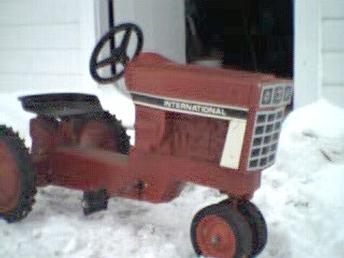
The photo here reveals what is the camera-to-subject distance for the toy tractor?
8.23ft

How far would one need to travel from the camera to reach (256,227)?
259 centimetres

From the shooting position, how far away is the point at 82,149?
3291 millimetres

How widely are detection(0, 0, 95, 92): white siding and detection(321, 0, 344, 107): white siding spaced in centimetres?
228

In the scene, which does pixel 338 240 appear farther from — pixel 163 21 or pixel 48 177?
pixel 163 21

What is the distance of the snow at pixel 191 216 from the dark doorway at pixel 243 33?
4.55 metres

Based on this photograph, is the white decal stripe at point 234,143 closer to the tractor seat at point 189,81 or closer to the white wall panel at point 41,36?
the tractor seat at point 189,81

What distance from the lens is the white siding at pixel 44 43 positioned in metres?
5.62

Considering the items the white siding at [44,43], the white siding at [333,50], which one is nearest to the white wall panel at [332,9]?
the white siding at [333,50]

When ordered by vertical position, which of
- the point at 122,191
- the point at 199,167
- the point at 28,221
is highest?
the point at 199,167

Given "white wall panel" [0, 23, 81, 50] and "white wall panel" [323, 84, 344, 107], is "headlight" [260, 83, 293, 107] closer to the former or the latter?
"white wall panel" [323, 84, 344, 107]

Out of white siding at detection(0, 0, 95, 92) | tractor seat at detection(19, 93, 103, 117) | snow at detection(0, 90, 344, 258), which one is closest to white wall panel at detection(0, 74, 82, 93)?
white siding at detection(0, 0, 95, 92)

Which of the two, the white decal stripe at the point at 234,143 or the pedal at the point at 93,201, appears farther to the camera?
the pedal at the point at 93,201

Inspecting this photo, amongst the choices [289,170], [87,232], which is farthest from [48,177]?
[289,170]

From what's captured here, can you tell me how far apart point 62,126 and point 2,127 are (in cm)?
38
